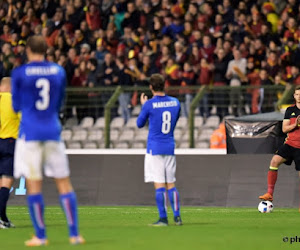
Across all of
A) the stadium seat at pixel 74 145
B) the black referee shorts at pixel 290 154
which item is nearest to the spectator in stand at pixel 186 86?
the stadium seat at pixel 74 145

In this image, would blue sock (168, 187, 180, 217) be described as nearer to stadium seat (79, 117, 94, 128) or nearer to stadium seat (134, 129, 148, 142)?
stadium seat (134, 129, 148, 142)

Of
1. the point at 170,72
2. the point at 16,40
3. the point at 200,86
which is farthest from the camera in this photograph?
the point at 16,40

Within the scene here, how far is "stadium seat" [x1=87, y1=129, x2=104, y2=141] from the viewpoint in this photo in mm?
21594

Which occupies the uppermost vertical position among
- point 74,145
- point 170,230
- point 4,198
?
point 4,198

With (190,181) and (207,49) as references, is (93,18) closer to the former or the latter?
(207,49)

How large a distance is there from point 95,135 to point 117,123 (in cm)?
58

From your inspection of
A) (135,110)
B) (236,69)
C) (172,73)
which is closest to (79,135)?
(135,110)

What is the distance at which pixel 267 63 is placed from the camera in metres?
22.3

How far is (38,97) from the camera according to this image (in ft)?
33.1

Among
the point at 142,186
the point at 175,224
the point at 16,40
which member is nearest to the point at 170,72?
the point at 142,186

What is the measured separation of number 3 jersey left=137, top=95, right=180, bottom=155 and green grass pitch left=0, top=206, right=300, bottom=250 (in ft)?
3.52

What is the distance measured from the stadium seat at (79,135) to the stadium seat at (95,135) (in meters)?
0.11

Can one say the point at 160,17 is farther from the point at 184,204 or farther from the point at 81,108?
the point at 184,204

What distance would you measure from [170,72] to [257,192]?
5251 millimetres
